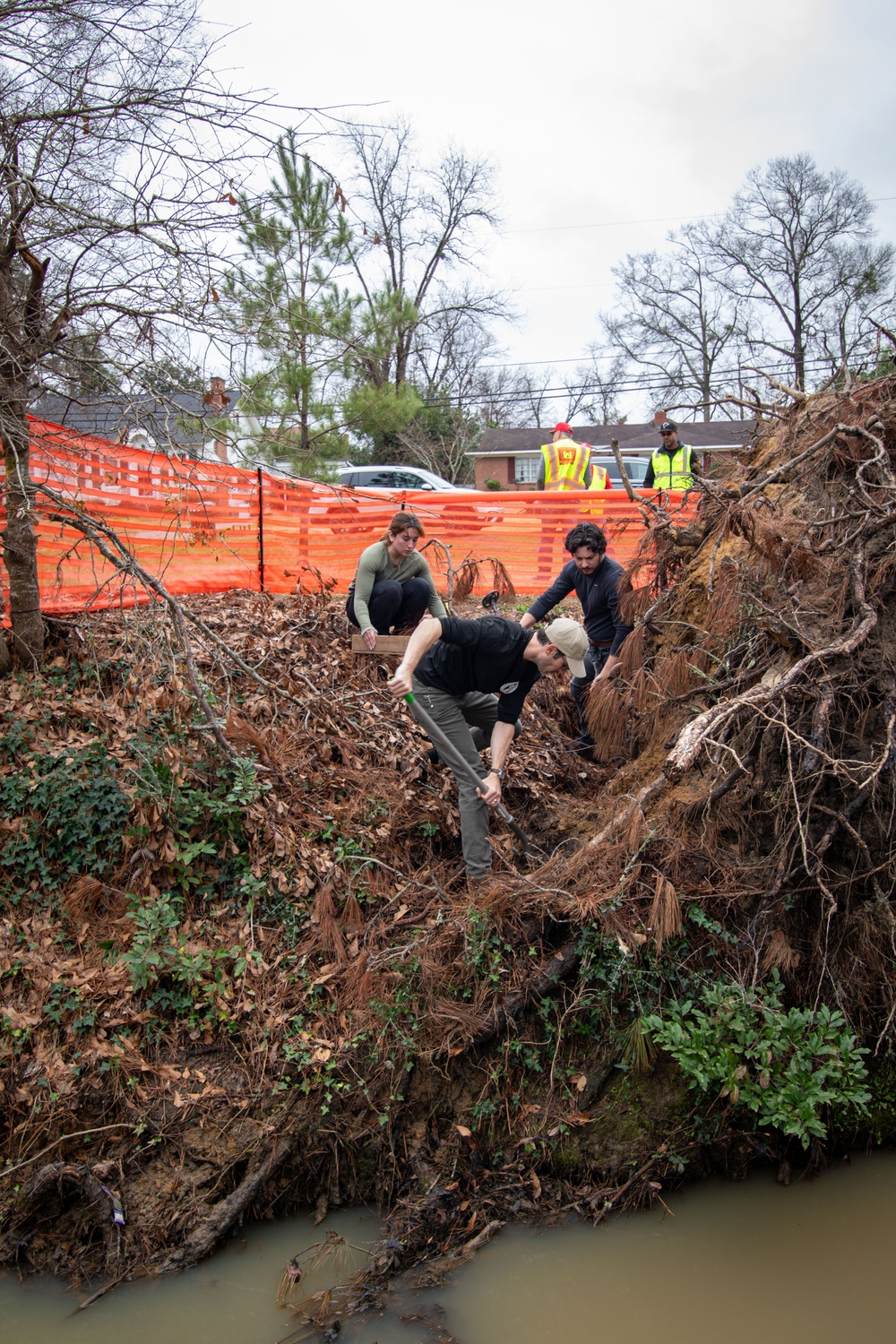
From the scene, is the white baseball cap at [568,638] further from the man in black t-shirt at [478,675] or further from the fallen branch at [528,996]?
the fallen branch at [528,996]

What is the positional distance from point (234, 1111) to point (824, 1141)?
272cm

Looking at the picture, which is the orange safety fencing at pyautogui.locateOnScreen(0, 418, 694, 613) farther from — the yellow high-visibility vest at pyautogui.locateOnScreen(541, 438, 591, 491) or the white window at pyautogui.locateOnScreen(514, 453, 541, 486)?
the white window at pyautogui.locateOnScreen(514, 453, 541, 486)

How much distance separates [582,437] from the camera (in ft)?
109

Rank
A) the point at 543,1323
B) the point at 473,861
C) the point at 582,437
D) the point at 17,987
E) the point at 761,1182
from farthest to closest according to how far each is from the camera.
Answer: the point at 582,437 < the point at 473,861 < the point at 17,987 < the point at 761,1182 < the point at 543,1323

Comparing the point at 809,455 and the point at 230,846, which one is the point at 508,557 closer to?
the point at 809,455

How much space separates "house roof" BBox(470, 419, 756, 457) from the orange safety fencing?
20864 mm

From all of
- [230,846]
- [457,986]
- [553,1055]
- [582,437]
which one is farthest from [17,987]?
[582,437]

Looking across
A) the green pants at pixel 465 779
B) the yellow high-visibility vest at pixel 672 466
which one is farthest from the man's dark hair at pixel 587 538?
the yellow high-visibility vest at pixel 672 466

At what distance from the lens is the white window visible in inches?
1347

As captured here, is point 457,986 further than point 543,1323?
Yes

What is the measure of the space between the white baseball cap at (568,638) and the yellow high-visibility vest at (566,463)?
6668 mm

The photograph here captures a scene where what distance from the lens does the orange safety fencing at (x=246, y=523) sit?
623 cm

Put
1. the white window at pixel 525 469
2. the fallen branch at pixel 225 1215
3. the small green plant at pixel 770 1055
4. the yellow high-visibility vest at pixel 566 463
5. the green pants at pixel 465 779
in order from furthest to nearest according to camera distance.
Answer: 1. the white window at pixel 525 469
2. the yellow high-visibility vest at pixel 566 463
3. the green pants at pixel 465 779
4. the small green plant at pixel 770 1055
5. the fallen branch at pixel 225 1215

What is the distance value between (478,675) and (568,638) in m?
0.54
